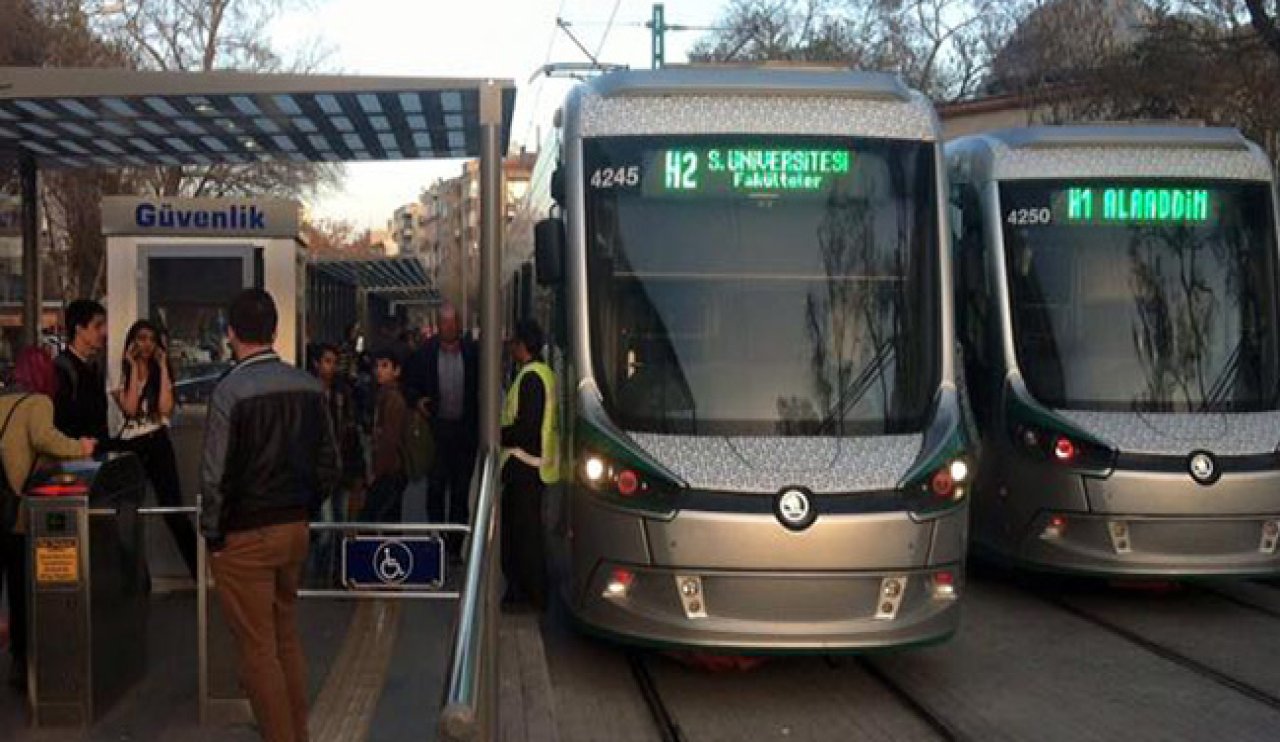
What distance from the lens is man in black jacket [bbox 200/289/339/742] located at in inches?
199

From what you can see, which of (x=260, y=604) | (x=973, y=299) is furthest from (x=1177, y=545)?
(x=260, y=604)

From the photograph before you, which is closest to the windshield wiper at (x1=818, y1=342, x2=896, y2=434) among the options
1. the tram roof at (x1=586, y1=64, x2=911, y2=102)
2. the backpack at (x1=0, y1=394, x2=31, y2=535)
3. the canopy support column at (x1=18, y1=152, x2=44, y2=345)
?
the tram roof at (x1=586, y1=64, x2=911, y2=102)

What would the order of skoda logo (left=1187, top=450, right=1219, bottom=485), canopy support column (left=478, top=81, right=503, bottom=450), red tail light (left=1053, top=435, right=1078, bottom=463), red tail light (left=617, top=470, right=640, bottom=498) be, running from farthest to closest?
red tail light (left=1053, top=435, right=1078, bottom=463) < skoda logo (left=1187, top=450, right=1219, bottom=485) < red tail light (left=617, top=470, right=640, bottom=498) < canopy support column (left=478, top=81, right=503, bottom=450)

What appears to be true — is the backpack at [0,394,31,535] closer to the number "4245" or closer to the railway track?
the number "4245"

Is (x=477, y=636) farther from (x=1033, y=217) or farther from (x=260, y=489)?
(x=1033, y=217)

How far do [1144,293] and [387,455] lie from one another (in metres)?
5.39

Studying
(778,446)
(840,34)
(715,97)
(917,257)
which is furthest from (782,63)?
(840,34)

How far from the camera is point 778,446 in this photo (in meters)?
6.95

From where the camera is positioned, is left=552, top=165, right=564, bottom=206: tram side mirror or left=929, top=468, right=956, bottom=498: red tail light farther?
left=552, top=165, right=564, bottom=206: tram side mirror

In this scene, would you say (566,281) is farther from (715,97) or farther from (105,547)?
(105,547)

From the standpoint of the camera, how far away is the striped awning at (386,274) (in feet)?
75.5

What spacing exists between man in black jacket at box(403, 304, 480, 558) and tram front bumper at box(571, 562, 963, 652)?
3.73 m

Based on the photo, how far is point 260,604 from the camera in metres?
5.19

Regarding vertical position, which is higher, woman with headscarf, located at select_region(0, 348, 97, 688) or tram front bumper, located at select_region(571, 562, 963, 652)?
woman with headscarf, located at select_region(0, 348, 97, 688)
